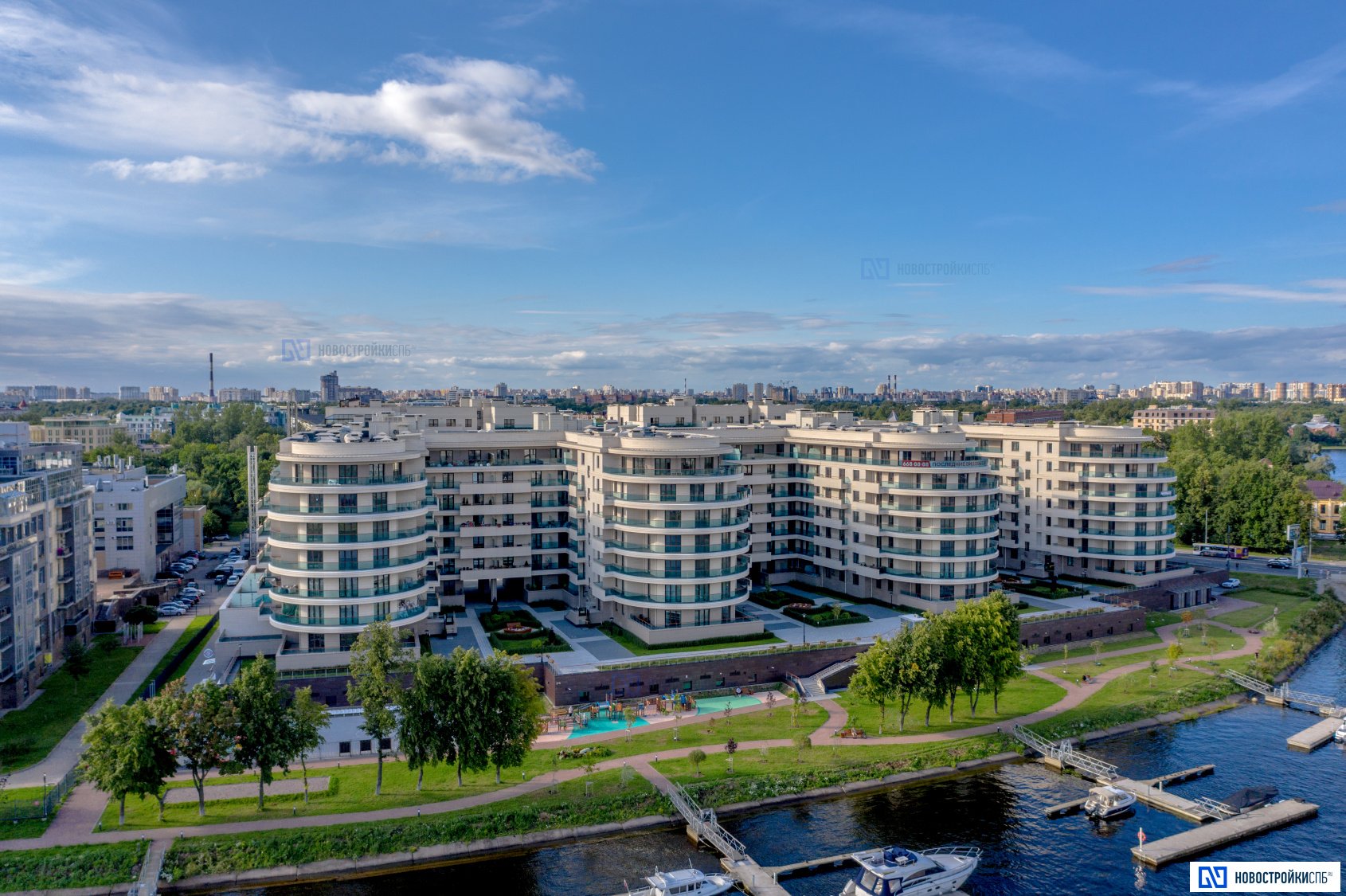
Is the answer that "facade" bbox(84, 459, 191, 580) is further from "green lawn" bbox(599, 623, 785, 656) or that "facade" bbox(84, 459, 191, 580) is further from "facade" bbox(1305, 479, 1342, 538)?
"facade" bbox(1305, 479, 1342, 538)

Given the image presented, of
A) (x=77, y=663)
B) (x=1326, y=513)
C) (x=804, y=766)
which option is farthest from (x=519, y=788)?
(x=1326, y=513)

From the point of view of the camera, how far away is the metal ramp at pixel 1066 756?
44406 millimetres

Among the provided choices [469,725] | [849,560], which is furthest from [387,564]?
[849,560]

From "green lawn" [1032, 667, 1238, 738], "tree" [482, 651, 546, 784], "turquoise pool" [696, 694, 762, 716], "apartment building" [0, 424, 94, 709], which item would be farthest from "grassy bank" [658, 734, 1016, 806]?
"apartment building" [0, 424, 94, 709]

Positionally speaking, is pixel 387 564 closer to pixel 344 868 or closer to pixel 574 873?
pixel 344 868

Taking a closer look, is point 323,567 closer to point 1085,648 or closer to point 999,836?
point 999,836

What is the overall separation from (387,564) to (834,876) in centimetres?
3055

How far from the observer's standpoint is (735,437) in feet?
248

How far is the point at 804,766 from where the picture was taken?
43.0 metres

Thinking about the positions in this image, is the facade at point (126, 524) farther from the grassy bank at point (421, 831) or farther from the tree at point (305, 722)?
the grassy bank at point (421, 831)

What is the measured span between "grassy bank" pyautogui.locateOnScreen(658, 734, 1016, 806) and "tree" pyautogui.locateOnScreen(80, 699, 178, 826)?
21.0 metres

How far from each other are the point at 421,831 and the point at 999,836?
79.5ft

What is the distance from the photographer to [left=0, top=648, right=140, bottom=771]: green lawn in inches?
1660

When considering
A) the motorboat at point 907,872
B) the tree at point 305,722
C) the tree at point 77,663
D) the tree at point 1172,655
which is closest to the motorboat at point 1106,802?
the motorboat at point 907,872
